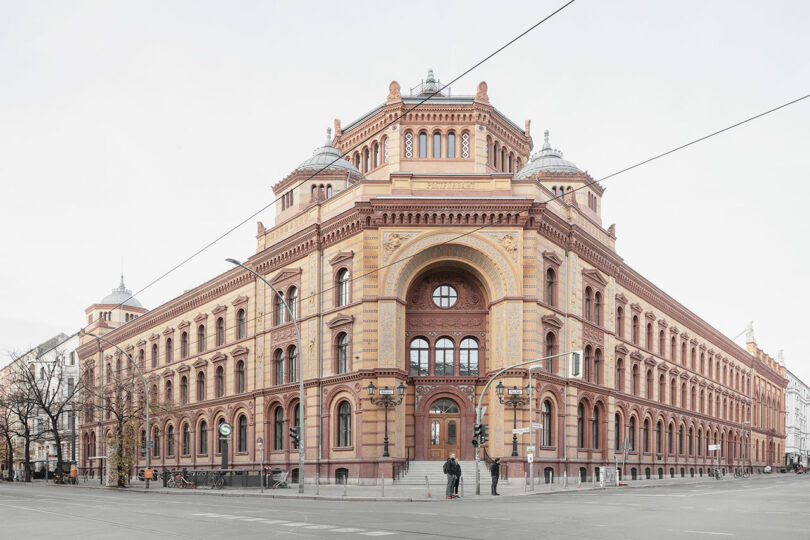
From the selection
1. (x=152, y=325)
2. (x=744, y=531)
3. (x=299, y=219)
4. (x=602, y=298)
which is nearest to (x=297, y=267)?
(x=299, y=219)

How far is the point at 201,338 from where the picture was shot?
62188mm

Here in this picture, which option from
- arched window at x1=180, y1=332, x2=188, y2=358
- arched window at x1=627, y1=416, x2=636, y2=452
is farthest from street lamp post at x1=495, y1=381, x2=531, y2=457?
arched window at x1=180, y1=332, x2=188, y2=358

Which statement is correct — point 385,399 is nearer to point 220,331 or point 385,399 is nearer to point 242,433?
point 242,433

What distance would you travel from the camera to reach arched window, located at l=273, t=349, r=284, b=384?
1993 inches

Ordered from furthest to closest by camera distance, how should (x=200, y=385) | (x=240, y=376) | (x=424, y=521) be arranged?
(x=200, y=385) < (x=240, y=376) < (x=424, y=521)

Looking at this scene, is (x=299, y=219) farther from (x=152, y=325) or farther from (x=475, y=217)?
(x=152, y=325)

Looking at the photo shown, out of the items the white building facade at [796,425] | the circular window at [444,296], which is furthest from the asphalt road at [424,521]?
the white building facade at [796,425]

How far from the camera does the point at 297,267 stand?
4909 centimetres

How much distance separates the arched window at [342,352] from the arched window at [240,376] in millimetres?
12627

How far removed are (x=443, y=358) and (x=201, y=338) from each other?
81.2ft

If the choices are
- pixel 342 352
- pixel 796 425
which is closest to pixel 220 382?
pixel 342 352

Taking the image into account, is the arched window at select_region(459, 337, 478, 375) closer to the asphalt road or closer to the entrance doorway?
the entrance doorway

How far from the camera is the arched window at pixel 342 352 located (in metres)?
44.1

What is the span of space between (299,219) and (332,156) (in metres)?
5.88
